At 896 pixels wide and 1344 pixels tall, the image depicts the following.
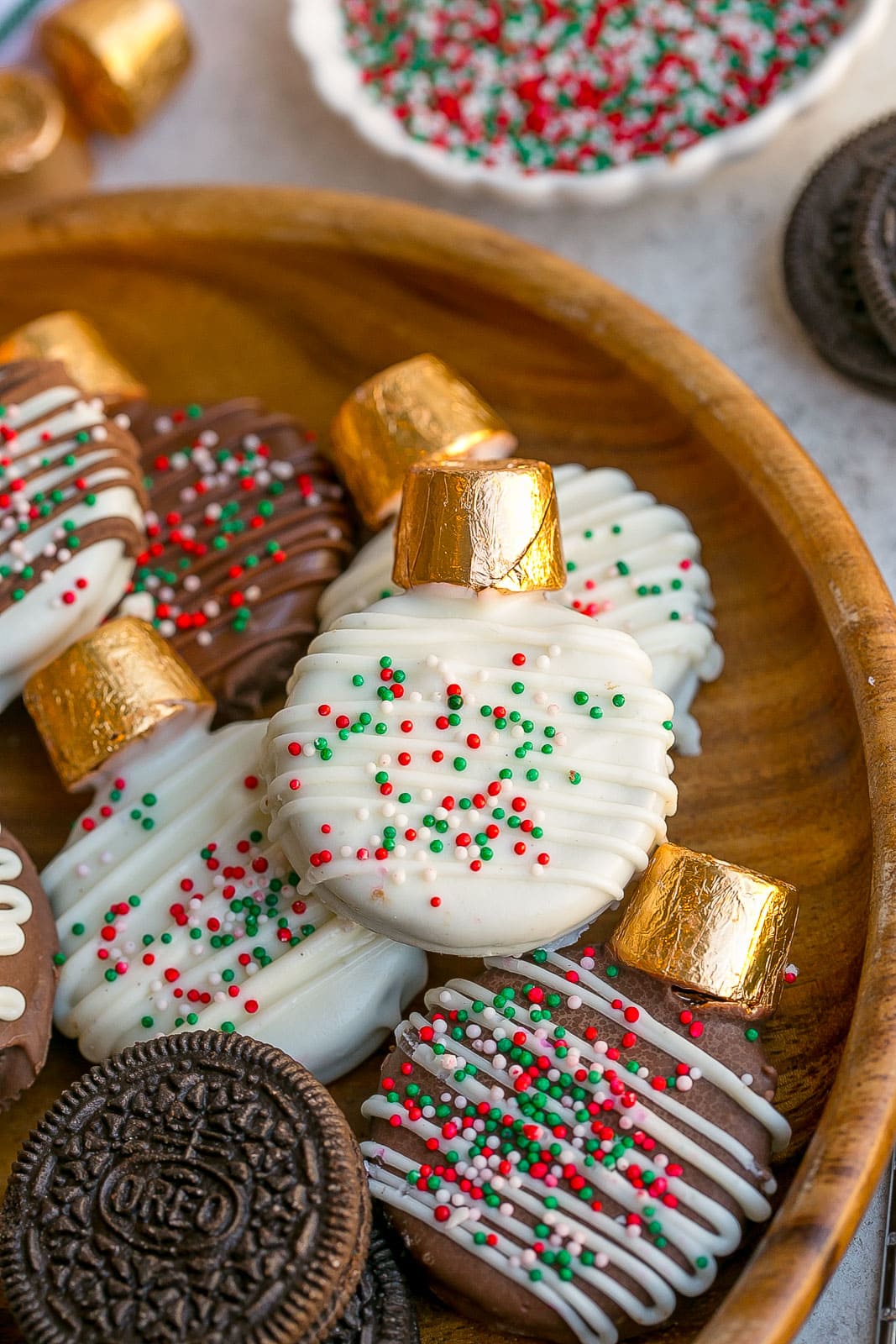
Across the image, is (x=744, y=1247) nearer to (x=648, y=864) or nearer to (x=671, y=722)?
(x=648, y=864)

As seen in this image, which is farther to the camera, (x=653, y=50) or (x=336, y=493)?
(x=653, y=50)

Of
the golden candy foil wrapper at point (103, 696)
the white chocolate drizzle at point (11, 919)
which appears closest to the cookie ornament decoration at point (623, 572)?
the golden candy foil wrapper at point (103, 696)

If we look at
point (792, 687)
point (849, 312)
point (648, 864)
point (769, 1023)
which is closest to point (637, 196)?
point (849, 312)

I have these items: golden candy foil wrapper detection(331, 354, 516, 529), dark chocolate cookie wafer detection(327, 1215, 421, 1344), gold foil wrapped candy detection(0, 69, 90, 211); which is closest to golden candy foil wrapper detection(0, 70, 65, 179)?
gold foil wrapped candy detection(0, 69, 90, 211)

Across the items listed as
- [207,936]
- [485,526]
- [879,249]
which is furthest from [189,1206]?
[879,249]

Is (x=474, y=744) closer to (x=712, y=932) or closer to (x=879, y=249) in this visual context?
(x=712, y=932)
